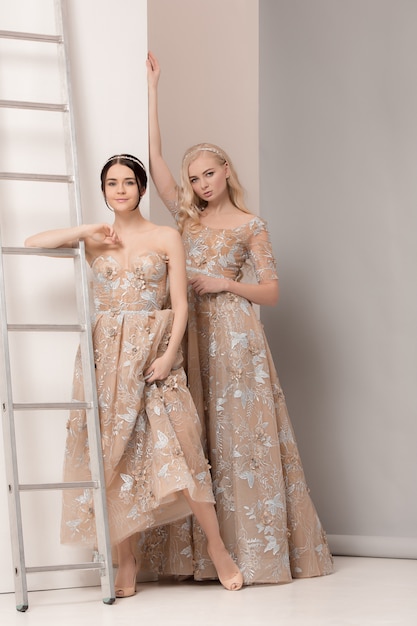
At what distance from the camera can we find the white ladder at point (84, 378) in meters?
3.47

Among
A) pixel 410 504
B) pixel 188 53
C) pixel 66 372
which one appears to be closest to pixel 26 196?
pixel 66 372

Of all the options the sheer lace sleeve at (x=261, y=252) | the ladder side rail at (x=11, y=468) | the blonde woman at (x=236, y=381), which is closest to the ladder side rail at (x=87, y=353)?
the ladder side rail at (x=11, y=468)

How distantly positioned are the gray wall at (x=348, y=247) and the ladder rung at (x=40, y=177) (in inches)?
62.5

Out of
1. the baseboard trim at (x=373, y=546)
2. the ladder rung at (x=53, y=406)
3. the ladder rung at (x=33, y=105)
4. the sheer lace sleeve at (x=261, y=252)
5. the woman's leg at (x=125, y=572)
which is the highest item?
the ladder rung at (x=33, y=105)

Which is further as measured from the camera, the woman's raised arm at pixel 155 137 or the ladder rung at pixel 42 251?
the woman's raised arm at pixel 155 137

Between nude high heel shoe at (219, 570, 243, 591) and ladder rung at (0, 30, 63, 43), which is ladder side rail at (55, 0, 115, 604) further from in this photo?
nude high heel shoe at (219, 570, 243, 591)

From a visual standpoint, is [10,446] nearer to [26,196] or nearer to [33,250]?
[33,250]

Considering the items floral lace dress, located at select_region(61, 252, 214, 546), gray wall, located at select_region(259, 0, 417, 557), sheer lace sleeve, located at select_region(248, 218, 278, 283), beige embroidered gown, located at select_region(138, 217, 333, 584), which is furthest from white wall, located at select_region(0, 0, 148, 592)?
gray wall, located at select_region(259, 0, 417, 557)

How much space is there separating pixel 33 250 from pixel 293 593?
5.04 ft

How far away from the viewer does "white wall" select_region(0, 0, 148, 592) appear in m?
3.79

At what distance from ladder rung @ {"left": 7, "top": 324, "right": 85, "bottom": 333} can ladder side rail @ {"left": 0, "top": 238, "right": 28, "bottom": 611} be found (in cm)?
4

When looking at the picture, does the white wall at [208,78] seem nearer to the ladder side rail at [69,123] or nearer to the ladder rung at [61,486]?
the ladder side rail at [69,123]

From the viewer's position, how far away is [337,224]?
492 centimetres

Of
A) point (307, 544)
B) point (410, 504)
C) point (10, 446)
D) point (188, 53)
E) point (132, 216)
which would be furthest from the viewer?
point (188, 53)
